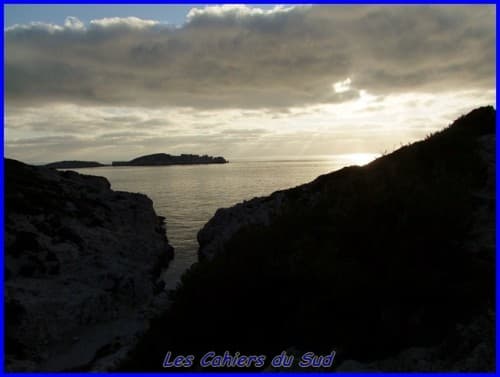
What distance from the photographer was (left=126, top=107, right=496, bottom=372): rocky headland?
5.74m

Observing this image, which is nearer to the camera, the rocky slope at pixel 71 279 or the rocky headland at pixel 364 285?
the rocky headland at pixel 364 285

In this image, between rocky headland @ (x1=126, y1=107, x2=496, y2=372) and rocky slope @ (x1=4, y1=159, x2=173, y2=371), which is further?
rocky slope @ (x1=4, y1=159, x2=173, y2=371)

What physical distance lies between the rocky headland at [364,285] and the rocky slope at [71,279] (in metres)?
6.59

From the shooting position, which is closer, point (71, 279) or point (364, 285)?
point (364, 285)

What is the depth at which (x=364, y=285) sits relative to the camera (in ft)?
21.0

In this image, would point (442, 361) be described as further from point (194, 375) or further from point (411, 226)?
point (194, 375)

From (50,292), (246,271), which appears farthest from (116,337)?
(246,271)

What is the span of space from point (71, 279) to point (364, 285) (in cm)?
1877

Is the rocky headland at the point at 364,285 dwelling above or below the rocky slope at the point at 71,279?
above

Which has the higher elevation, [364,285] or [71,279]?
[364,285]

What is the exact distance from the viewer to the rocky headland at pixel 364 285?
5.74 metres

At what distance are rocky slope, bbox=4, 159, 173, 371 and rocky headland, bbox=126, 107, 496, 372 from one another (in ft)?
21.6

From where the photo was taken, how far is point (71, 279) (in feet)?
68.1

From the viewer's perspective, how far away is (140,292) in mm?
21453
